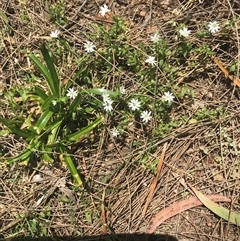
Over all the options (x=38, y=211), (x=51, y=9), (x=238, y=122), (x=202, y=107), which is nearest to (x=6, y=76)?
(x=51, y=9)

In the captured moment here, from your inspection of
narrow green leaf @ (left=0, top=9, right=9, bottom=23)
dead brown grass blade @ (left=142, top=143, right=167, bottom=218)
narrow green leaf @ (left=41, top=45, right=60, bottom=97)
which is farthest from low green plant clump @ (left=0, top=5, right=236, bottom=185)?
narrow green leaf @ (left=0, top=9, right=9, bottom=23)

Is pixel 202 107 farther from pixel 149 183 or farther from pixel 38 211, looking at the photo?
pixel 38 211

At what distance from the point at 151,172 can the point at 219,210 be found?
58cm

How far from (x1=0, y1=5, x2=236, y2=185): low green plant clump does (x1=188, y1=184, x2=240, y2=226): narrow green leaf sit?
1.82ft

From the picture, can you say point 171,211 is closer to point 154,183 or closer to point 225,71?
point 154,183

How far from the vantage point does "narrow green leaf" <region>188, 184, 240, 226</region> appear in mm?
3100

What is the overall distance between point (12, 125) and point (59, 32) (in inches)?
31.0

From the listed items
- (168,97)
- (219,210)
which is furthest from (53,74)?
(219,210)

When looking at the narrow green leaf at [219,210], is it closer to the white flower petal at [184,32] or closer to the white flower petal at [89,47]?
the white flower petal at [184,32]

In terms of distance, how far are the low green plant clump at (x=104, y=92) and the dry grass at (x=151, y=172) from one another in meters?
0.08

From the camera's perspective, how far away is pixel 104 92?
9.94 ft

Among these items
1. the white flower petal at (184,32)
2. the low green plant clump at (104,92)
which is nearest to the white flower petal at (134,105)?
the low green plant clump at (104,92)

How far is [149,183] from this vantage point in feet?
10.4

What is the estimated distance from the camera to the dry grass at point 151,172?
3.15 metres
